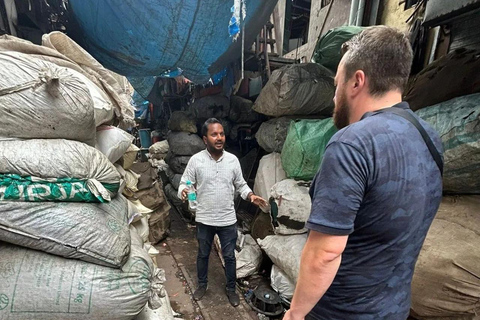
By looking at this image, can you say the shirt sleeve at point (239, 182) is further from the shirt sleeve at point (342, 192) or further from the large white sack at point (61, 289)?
the shirt sleeve at point (342, 192)

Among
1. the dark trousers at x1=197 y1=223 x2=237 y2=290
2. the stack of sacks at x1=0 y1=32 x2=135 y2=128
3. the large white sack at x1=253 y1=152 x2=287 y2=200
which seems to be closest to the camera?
the stack of sacks at x1=0 y1=32 x2=135 y2=128

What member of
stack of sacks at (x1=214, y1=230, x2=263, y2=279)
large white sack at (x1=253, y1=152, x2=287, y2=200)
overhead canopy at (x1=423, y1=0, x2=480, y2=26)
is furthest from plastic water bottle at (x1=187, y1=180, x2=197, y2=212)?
overhead canopy at (x1=423, y1=0, x2=480, y2=26)

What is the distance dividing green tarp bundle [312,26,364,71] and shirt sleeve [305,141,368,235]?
1931 millimetres

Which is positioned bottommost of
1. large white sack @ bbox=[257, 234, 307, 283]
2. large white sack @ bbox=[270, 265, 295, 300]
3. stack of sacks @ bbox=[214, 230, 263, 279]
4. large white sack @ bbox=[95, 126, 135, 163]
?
stack of sacks @ bbox=[214, 230, 263, 279]

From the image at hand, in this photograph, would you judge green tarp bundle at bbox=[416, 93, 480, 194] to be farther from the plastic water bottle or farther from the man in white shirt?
the plastic water bottle

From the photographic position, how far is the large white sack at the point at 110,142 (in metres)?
1.80

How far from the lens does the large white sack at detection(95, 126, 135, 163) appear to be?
5.91 ft

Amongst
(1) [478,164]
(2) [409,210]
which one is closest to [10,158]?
(2) [409,210]

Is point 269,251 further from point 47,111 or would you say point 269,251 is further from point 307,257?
point 47,111

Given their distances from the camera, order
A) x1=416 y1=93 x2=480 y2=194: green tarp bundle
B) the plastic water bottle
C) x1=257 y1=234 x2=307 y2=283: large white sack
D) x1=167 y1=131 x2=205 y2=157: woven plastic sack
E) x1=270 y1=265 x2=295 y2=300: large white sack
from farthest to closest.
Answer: x1=167 y1=131 x2=205 y2=157: woven plastic sack, the plastic water bottle, x1=270 y1=265 x2=295 y2=300: large white sack, x1=257 y1=234 x2=307 y2=283: large white sack, x1=416 y1=93 x2=480 y2=194: green tarp bundle

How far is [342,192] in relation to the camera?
76 cm

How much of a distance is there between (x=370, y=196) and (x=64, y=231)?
121 centimetres

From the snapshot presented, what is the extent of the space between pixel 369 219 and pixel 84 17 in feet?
9.78

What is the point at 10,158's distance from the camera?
1063 millimetres
